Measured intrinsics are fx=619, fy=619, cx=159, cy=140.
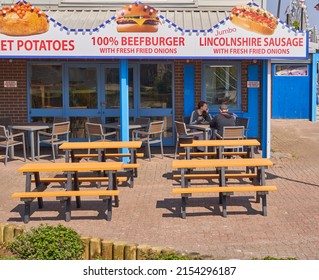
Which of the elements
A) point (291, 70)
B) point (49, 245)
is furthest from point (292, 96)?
point (49, 245)

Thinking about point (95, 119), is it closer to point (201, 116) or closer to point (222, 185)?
point (201, 116)

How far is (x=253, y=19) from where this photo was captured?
13.0m

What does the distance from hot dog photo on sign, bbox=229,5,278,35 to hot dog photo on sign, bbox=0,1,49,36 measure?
3.99 metres

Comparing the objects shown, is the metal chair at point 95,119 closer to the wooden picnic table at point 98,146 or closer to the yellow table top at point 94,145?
the wooden picnic table at point 98,146

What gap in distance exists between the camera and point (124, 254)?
6.52 m

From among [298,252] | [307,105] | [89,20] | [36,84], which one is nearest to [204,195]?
[298,252]

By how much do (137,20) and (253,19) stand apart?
243cm

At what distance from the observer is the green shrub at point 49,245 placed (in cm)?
650

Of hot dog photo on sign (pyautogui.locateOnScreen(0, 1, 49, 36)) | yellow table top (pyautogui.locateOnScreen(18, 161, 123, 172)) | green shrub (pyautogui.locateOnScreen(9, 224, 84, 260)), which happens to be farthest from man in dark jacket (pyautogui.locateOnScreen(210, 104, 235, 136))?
green shrub (pyautogui.locateOnScreen(9, 224, 84, 260))

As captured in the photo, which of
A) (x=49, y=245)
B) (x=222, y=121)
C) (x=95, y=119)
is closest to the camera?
(x=49, y=245)

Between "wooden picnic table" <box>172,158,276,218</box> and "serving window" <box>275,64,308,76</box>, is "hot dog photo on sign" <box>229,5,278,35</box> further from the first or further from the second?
"serving window" <box>275,64,308,76</box>

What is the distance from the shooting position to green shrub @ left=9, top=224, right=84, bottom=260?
650cm

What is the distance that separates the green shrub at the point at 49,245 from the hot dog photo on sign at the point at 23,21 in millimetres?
7103
